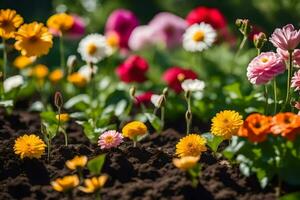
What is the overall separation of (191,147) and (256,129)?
35 cm

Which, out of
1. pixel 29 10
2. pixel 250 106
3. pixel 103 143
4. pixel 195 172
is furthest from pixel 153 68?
pixel 29 10

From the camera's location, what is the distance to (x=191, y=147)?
8.86 ft

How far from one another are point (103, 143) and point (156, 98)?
0.54m

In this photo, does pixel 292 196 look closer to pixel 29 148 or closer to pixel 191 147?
A: pixel 191 147

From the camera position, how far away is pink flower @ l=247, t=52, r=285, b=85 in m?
2.71

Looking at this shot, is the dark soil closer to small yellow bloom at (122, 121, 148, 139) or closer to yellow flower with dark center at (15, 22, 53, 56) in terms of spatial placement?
small yellow bloom at (122, 121, 148, 139)

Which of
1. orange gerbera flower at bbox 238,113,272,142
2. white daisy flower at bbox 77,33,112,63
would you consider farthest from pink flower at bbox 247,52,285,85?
white daisy flower at bbox 77,33,112,63

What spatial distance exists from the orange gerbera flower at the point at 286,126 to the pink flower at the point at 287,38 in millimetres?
352

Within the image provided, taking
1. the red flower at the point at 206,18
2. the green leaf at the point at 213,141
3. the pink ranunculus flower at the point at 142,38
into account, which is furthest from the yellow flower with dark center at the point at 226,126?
the pink ranunculus flower at the point at 142,38

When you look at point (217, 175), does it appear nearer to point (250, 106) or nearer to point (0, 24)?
point (250, 106)

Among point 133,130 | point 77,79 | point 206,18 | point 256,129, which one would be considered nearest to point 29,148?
point 133,130

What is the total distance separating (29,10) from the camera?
7863 millimetres

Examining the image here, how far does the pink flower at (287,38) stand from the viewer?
264cm

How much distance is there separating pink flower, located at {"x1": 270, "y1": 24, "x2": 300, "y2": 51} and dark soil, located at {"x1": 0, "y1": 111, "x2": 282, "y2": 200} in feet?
1.76
